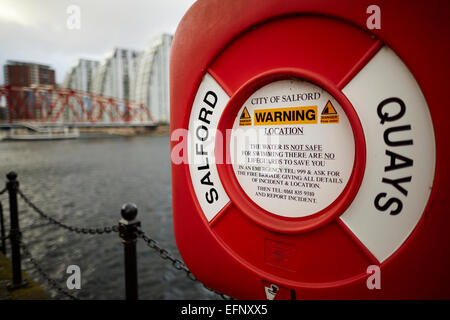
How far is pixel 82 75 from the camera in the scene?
216 feet

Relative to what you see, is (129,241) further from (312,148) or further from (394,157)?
(394,157)

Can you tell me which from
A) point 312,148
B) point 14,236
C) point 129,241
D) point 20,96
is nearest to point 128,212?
point 129,241

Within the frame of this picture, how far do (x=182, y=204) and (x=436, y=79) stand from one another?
0.81 metres

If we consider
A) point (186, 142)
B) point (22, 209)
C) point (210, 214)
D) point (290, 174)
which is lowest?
point (22, 209)

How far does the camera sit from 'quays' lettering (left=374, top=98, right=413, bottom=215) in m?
0.64

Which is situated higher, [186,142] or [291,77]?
[291,77]

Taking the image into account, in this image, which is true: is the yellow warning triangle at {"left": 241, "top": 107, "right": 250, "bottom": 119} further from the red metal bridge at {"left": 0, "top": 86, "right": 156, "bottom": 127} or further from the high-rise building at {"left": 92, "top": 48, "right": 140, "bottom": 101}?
the high-rise building at {"left": 92, "top": 48, "right": 140, "bottom": 101}

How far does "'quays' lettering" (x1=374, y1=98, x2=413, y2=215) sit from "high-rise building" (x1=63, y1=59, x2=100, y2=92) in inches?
2925

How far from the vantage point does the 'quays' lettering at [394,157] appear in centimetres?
64

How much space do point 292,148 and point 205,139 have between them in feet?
0.95

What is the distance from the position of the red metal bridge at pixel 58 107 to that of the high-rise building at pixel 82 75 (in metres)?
15.7
